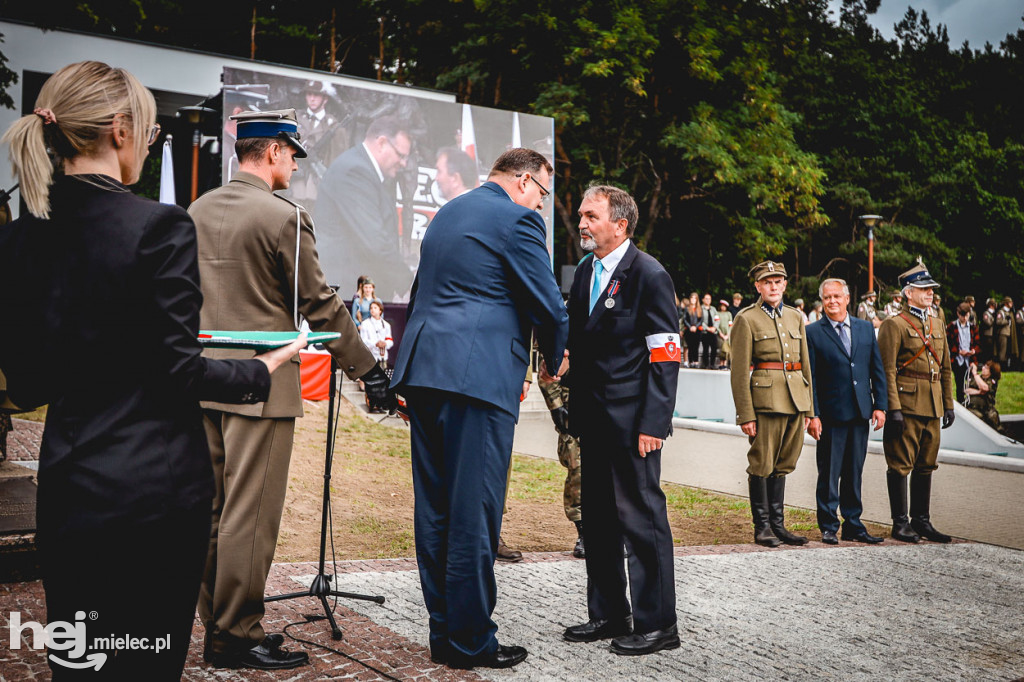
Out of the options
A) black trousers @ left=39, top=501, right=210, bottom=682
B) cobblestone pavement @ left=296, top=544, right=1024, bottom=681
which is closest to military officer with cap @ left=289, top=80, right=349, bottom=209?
cobblestone pavement @ left=296, top=544, right=1024, bottom=681

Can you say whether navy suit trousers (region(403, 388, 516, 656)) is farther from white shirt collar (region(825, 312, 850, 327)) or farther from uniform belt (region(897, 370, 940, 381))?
uniform belt (region(897, 370, 940, 381))

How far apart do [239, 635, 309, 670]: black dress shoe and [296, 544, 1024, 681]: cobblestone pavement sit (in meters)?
0.63

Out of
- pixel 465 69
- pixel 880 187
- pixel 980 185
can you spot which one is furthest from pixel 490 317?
pixel 980 185

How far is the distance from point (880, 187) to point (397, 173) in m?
27.9

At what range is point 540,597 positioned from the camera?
5.11m

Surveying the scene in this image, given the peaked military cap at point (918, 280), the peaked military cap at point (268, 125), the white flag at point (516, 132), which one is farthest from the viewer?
the white flag at point (516, 132)

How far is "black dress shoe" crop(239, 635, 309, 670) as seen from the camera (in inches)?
145

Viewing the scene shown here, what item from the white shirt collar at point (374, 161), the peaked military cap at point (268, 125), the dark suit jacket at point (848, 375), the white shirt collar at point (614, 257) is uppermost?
the white shirt collar at point (374, 161)

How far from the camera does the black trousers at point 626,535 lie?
14.1ft

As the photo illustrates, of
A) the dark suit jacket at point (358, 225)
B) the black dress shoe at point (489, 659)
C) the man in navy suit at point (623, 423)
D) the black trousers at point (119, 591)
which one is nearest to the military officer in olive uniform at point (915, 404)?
the man in navy suit at point (623, 423)

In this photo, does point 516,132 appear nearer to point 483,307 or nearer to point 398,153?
point 398,153

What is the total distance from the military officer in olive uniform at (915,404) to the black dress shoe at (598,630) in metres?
4.07

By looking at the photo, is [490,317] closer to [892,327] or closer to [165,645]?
[165,645]

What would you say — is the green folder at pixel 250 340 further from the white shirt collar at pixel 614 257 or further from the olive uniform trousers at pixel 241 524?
the white shirt collar at pixel 614 257
